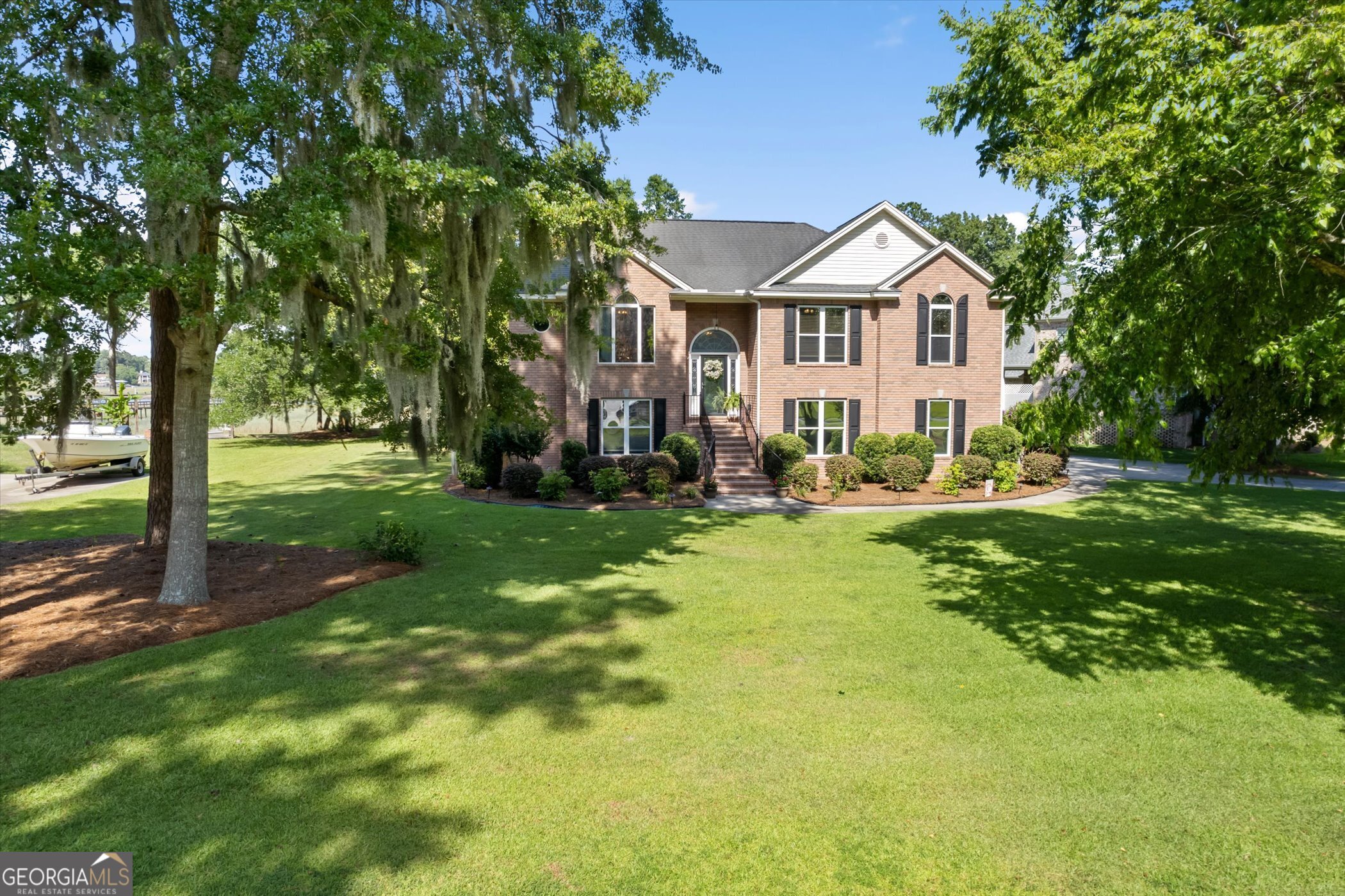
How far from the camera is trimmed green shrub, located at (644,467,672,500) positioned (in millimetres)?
17172

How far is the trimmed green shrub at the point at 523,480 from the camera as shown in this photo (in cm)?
1739

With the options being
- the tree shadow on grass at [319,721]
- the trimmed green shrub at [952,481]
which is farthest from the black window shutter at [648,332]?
the tree shadow on grass at [319,721]

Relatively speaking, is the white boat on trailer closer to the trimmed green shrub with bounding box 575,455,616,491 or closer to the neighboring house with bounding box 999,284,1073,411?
the trimmed green shrub with bounding box 575,455,616,491

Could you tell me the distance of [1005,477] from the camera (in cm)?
1905

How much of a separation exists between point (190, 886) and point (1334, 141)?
7.97m

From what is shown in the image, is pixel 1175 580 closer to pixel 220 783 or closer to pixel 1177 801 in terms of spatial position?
pixel 1177 801

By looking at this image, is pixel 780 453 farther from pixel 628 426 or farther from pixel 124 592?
pixel 124 592

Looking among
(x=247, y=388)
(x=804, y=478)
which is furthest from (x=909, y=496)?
(x=247, y=388)

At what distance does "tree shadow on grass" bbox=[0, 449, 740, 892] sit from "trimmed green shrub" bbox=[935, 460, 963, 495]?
Result: 34.9ft

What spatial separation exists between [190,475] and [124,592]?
186 cm

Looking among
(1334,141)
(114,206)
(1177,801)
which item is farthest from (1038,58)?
(114,206)

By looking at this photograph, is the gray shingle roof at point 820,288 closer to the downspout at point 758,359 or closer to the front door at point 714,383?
the downspout at point 758,359

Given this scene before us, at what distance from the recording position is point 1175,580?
10414 mm

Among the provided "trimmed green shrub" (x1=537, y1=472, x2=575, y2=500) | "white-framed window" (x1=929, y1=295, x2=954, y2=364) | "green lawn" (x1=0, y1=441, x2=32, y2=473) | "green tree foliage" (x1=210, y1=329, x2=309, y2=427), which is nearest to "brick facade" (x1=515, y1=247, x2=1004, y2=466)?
"white-framed window" (x1=929, y1=295, x2=954, y2=364)
